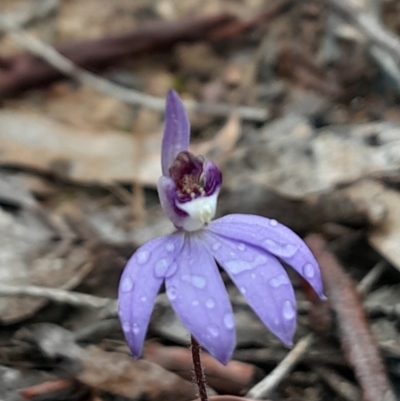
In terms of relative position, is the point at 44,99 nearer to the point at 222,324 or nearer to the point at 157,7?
the point at 157,7

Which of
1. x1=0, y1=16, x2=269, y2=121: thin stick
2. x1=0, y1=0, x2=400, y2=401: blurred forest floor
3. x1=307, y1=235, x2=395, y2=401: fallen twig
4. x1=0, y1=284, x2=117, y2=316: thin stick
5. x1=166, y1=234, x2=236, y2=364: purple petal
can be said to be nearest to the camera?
x1=166, y1=234, x2=236, y2=364: purple petal

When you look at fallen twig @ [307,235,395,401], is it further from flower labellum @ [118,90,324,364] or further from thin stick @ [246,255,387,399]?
flower labellum @ [118,90,324,364]

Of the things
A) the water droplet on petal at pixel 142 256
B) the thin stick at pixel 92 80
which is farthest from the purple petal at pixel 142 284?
the thin stick at pixel 92 80

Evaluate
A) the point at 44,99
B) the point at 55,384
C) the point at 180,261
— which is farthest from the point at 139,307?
the point at 44,99

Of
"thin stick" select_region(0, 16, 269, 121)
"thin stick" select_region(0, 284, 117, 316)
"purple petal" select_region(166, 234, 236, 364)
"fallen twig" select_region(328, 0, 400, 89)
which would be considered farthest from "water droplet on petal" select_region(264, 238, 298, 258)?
"thin stick" select_region(0, 16, 269, 121)

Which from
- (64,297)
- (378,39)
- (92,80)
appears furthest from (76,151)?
(378,39)
